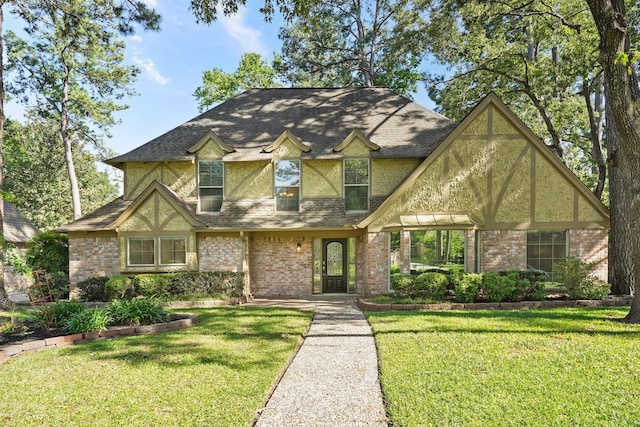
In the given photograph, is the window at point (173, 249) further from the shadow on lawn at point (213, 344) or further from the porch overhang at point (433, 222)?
the porch overhang at point (433, 222)

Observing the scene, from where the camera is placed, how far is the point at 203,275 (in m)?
13.0

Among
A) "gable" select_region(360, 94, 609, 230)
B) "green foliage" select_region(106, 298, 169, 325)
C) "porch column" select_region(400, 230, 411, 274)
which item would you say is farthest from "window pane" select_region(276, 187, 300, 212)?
"green foliage" select_region(106, 298, 169, 325)

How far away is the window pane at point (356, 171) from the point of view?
1444 centimetres

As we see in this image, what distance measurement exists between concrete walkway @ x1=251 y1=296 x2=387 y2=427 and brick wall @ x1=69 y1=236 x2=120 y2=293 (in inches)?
379

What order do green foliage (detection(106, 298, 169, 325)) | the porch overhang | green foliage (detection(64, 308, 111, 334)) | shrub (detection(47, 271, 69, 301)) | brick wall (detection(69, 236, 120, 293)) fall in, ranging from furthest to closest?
brick wall (detection(69, 236, 120, 293)) → shrub (detection(47, 271, 69, 301)) → the porch overhang → green foliage (detection(106, 298, 169, 325)) → green foliage (detection(64, 308, 111, 334))

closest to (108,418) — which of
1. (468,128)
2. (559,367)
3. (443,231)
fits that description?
(559,367)

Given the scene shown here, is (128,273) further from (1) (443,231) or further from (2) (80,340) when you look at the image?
(1) (443,231)

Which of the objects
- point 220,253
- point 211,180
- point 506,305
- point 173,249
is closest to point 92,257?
point 173,249

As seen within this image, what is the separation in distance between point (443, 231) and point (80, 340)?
429 inches

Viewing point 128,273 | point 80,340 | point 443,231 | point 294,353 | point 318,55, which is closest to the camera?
point 294,353

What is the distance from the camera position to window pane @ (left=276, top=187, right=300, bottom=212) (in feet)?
47.5

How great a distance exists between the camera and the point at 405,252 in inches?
487

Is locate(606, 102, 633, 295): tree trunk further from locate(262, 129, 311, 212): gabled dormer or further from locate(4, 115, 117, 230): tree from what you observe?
locate(4, 115, 117, 230): tree

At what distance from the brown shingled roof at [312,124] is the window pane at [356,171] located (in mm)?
659
